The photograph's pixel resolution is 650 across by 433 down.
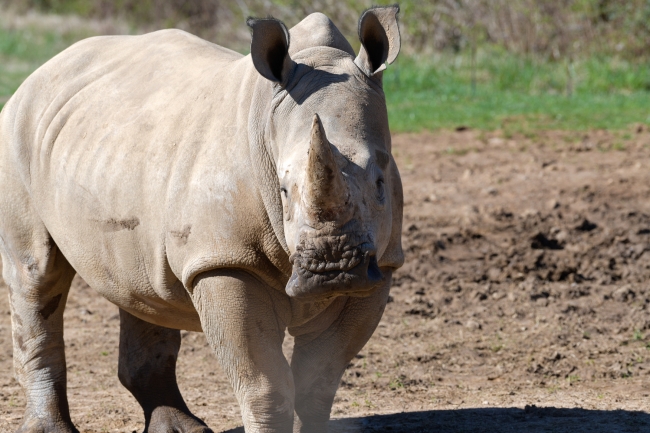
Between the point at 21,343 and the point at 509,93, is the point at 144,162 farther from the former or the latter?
the point at 509,93

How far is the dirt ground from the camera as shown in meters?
5.10

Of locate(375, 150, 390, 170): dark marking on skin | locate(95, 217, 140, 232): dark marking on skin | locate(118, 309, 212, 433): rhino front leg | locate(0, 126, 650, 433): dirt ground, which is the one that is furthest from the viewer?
locate(0, 126, 650, 433): dirt ground

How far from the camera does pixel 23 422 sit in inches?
190

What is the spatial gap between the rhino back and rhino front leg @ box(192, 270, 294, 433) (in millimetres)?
81

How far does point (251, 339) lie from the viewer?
3639 millimetres

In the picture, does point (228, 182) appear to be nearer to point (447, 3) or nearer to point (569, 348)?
point (569, 348)

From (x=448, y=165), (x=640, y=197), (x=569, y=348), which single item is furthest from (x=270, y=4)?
(x=569, y=348)

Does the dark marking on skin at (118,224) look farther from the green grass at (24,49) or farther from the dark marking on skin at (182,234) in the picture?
the green grass at (24,49)

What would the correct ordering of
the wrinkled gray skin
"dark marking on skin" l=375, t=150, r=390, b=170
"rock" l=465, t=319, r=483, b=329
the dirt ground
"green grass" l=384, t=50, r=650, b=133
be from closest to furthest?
1. the wrinkled gray skin
2. "dark marking on skin" l=375, t=150, r=390, b=170
3. the dirt ground
4. "rock" l=465, t=319, r=483, b=329
5. "green grass" l=384, t=50, r=650, b=133

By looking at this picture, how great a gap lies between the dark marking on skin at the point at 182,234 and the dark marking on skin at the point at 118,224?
28cm

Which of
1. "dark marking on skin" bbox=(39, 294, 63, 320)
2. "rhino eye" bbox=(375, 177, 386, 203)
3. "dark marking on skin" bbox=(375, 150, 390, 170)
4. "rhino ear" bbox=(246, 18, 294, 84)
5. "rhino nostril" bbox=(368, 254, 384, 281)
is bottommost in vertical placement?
"dark marking on skin" bbox=(39, 294, 63, 320)

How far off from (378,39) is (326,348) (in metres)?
1.23

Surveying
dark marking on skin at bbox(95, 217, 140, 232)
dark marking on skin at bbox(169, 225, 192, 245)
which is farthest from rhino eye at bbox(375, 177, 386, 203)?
dark marking on skin at bbox(95, 217, 140, 232)

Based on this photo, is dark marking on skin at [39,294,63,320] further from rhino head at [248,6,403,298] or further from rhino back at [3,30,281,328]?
rhino head at [248,6,403,298]
